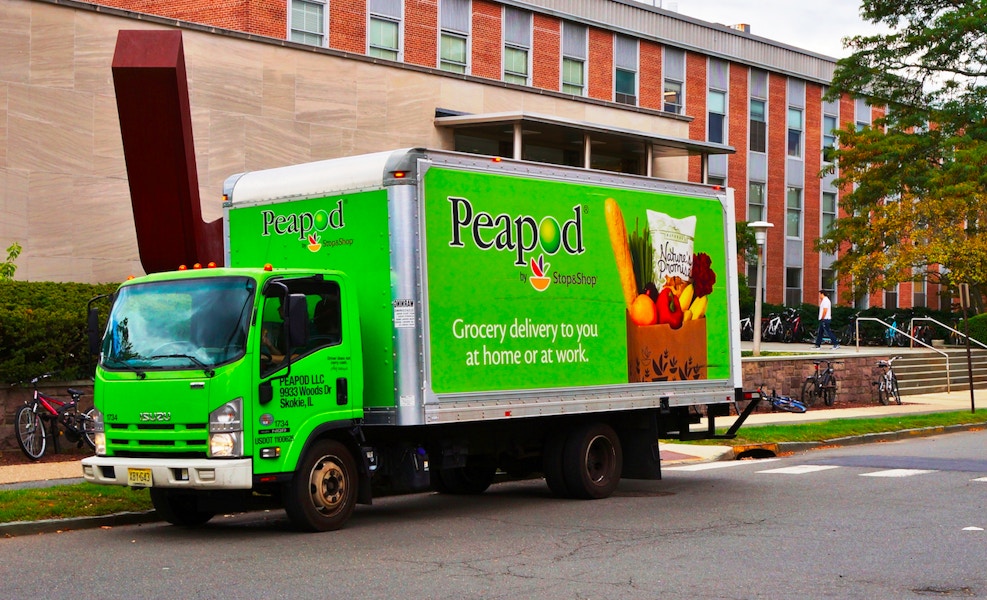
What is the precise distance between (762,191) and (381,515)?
44.0 meters

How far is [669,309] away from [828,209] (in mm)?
45811

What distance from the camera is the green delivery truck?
36.6ft

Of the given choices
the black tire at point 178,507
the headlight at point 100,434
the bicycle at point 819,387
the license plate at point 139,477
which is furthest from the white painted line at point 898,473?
the bicycle at point 819,387

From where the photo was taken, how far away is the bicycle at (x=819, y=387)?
2973cm

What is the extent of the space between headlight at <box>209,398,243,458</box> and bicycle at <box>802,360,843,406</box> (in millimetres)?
20747

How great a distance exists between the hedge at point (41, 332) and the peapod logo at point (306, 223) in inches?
215

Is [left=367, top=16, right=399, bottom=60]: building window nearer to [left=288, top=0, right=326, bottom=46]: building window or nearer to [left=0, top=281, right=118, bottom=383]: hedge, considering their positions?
[left=288, top=0, right=326, bottom=46]: building window

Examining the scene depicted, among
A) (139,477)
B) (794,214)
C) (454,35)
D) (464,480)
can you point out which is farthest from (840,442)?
(794,214)

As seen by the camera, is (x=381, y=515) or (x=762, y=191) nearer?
(x=381, y=515)

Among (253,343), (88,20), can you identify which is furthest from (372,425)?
(88,20)

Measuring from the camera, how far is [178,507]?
1223 centimetres

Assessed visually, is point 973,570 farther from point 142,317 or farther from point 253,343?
point 142,317

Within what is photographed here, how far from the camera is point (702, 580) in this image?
9.24 meters

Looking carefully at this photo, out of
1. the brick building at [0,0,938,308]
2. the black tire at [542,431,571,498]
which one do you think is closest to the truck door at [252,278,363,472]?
the black tire at [542,431,571,498]
